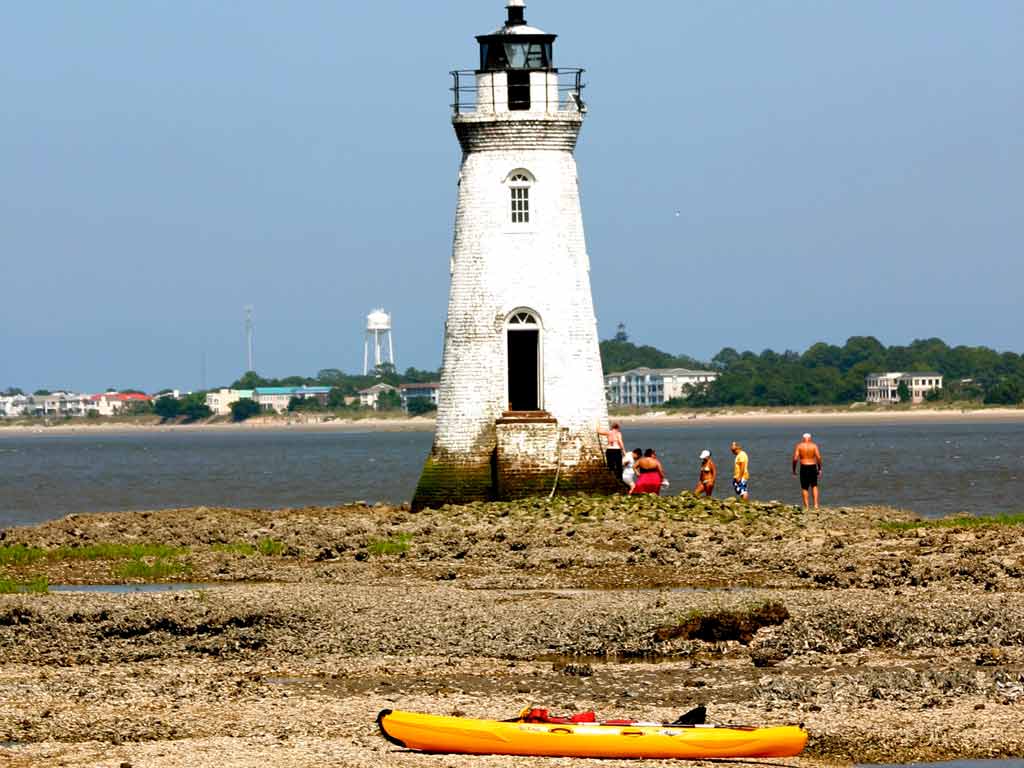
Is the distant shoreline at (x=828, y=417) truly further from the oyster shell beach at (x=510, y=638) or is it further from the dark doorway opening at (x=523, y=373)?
the oyster shell beach at (x=510, y=638)

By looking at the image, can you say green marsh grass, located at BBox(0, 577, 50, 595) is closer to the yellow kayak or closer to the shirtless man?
the yellow kayak

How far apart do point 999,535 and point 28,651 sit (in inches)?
477


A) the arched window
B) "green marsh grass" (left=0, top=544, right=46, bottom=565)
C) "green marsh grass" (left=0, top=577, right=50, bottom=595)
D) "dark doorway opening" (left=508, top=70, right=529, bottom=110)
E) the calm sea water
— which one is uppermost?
"dark doorway opening" (left=508, top=70, right=529, bottom=110)

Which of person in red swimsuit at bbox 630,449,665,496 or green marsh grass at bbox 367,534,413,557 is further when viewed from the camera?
person in red swimsuit at bbox 630,449,665,496

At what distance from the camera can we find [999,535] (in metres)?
24.7

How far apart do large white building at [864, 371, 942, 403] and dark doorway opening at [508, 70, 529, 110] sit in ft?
483

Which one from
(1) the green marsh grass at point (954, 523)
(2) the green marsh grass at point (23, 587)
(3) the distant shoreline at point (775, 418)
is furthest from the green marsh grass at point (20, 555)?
(3) the distant shoreline at point (775, 418)

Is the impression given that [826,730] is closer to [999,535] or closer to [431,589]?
[431,589]

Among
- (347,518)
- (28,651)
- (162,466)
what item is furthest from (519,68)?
(162,466)

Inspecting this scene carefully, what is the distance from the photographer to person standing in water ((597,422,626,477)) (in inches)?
1256

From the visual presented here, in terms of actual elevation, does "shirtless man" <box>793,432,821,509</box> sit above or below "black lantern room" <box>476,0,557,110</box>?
below

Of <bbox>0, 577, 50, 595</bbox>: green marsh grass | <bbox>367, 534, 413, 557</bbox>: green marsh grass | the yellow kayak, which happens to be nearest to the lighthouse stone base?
<bbox>367, 534, 413, 557</bbox>: green marsh grass

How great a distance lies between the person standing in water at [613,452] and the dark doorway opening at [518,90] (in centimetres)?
519

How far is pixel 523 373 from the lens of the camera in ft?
111
